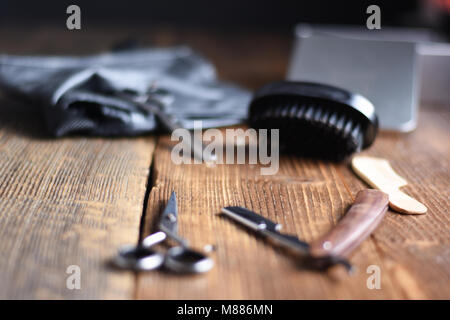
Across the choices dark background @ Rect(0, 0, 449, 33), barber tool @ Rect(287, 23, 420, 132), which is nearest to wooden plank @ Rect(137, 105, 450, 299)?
barber tool @ Rect(287, 23, 420, 132)

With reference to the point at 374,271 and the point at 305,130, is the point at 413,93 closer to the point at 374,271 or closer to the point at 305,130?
the point at 305,130

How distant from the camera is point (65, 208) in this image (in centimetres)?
46

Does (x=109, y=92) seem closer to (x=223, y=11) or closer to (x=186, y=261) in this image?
(x=186, y=261)

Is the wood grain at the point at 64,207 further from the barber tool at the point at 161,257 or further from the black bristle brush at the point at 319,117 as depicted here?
the black bristle brush at the point at 319,117

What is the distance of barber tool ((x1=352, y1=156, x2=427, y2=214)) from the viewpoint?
0.48 m

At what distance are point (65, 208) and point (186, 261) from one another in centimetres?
14

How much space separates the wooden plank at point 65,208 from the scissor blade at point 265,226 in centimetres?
8

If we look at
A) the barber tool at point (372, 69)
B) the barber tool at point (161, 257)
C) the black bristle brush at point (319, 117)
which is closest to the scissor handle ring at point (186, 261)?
the barber tool at point (161, 257)

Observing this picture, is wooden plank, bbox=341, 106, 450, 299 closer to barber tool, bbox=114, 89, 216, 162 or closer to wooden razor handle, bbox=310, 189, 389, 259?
wooden razor handle, bbox=310, 189, 389, 259

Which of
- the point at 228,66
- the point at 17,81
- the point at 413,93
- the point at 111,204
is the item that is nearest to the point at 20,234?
the point at 111,204

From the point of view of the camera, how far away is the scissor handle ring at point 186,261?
0.37 m
